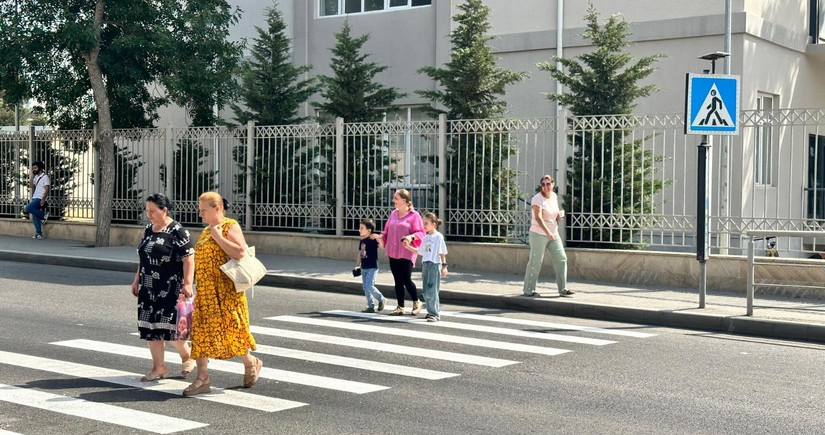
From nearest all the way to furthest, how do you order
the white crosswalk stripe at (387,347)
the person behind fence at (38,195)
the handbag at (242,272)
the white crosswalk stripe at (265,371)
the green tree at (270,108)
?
1. the handbag at (242,272)
2. the white crosswalk stripe at (265,371)
3. the white crosswalk stripe at (387,347)
4. the green tree at (270,108)
5. the person behind fence at (38,195)

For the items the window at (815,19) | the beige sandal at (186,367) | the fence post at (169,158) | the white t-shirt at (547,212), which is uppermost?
the window at (815,19)

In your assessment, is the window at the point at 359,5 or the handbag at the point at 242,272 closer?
the handbag at the point at 242,272

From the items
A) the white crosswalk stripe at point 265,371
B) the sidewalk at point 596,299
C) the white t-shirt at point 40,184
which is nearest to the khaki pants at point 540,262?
the sidewalk at point 596,299

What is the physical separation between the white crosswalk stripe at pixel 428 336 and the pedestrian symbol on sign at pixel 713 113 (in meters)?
4.09

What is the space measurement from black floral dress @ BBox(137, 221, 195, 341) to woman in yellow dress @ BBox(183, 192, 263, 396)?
33 centimetres

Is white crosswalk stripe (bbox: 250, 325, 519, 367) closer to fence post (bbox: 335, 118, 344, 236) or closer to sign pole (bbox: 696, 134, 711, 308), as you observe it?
sign pole (bbox: 696, 134, 711, 308)

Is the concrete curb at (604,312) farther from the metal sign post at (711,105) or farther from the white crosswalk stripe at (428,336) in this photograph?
the white crosswalk stripe at (428,336)

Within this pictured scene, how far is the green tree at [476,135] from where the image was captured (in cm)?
1667

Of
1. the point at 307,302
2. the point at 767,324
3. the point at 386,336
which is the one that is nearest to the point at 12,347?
the point at 386,336

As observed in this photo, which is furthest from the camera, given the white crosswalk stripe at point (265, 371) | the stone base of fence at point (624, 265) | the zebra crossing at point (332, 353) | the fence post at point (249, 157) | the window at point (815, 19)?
the window at point (815, 19)

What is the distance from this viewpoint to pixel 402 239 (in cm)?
1215

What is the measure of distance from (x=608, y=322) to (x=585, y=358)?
117 inches

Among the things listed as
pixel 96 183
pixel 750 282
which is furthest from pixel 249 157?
pixel 750 282

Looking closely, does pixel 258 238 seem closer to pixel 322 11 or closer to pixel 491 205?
pixel 491 205
